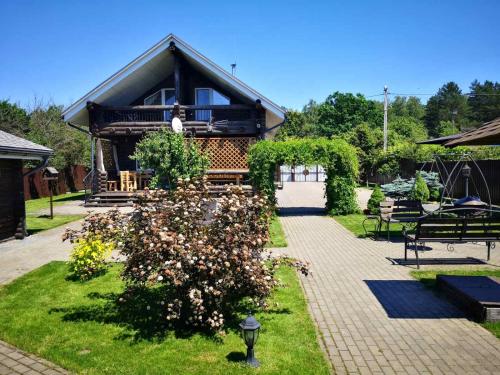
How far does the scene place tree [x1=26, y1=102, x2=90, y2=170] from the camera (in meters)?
29.5

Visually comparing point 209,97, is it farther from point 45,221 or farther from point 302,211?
point 45,221

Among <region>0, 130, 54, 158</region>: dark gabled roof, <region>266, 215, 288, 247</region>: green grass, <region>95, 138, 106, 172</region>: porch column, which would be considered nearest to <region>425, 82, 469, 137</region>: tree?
<region>95, 138, 106, 172</region>: porch column

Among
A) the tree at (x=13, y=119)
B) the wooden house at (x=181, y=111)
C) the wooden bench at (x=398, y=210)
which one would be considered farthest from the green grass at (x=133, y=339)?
the tree at (x=13, y=119)

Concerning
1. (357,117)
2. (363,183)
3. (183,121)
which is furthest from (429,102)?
(183,121)

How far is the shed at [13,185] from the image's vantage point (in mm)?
11078

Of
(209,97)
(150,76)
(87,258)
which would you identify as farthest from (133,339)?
(209,97)

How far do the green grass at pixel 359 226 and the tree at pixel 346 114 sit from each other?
55797mm

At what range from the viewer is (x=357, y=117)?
69.1 meters

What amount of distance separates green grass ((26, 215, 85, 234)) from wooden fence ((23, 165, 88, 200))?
910 centimetres

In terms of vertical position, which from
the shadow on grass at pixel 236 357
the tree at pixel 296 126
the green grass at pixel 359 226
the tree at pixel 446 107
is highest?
the tree at pixel 446 107

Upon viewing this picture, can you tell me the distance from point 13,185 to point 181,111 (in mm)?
9880

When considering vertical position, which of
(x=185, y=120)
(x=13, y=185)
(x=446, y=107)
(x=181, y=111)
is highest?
(x=446, y=107)

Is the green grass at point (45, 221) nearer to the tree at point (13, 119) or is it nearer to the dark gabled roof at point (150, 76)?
the dark gabled roof at point (150, 76)

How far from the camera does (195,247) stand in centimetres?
464
